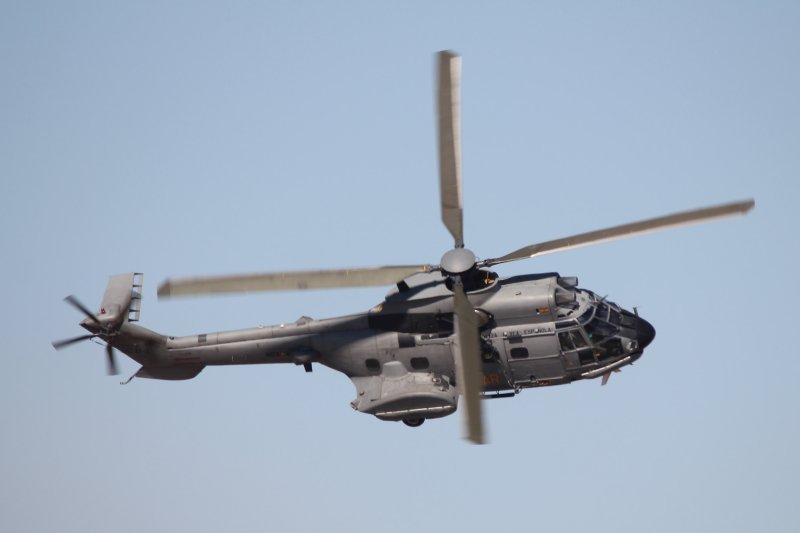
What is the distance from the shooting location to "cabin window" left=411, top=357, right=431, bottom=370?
157ft

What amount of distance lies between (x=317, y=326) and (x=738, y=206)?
14.5 m

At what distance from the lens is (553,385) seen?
4769cm

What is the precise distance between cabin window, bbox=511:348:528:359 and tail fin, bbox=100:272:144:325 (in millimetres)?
13770

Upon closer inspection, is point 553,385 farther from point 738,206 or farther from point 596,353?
point 738,206

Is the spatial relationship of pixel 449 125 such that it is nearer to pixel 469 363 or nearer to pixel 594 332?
pixel 469 363

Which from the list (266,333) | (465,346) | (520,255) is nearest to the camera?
(465,346)

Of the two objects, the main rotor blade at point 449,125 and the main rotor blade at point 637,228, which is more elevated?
the main rotor blade at point 449,125

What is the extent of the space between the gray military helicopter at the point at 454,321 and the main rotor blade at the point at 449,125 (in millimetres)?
31

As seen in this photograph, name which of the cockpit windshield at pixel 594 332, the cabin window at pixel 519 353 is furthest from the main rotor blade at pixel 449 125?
the cockpit windshield at pixel 594 332

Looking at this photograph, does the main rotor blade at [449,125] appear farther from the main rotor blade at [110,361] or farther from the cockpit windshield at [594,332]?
the main rotor blade at [110,361]

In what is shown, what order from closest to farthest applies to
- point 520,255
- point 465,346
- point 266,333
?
point 465,346
point 520,255
point 266,333

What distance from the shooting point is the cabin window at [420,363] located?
48.0 meters


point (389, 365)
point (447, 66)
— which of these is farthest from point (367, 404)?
point (447, 66)

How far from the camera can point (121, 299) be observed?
51.7 m
